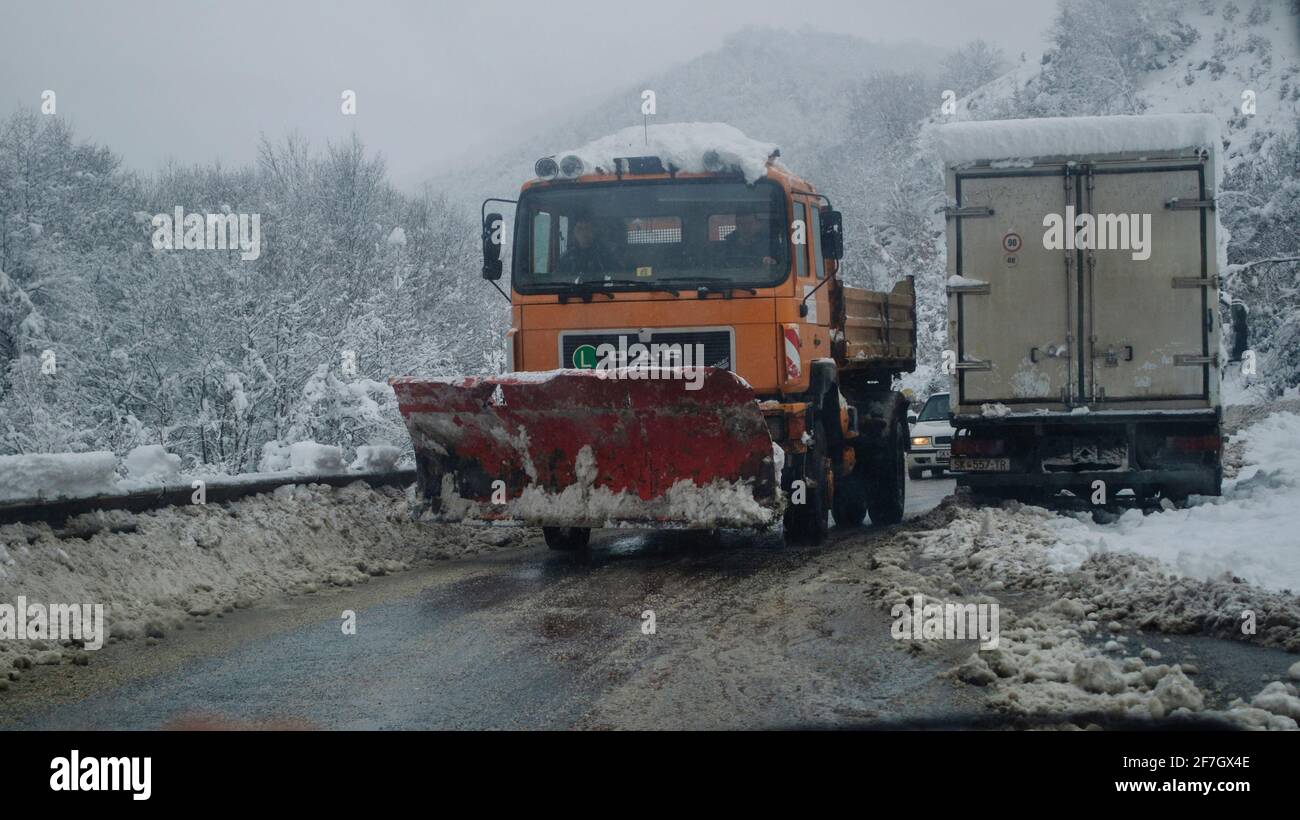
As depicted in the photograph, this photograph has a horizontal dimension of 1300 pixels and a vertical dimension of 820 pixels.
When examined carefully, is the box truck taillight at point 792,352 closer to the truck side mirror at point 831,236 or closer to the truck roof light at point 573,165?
the truck side mirror at point 831,236

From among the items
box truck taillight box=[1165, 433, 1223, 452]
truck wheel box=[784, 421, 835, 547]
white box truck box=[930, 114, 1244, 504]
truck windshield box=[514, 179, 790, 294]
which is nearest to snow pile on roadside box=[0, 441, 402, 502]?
truck windshield box=[514, 179, 790, 294]

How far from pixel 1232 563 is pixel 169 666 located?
6230 mm

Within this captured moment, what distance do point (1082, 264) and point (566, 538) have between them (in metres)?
5.36

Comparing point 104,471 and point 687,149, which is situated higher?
point 687,149

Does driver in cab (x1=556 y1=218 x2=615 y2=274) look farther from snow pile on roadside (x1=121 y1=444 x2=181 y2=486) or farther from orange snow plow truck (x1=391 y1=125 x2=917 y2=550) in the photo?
snow pile on roadside (x1=121 y1=444 x2=181 y2=486)

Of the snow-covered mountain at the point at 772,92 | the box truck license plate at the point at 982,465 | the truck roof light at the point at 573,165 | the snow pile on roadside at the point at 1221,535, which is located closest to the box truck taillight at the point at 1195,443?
the snow pile on roadside at the point at 1221,535

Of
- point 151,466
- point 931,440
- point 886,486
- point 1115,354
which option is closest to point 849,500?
point 886,486

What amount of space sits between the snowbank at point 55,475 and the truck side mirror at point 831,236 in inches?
225

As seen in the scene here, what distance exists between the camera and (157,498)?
9078mm

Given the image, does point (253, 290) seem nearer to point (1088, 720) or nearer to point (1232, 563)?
point (1232, 563)

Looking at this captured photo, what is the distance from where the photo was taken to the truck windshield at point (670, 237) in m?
9.84

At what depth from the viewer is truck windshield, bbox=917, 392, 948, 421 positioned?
2197 cm

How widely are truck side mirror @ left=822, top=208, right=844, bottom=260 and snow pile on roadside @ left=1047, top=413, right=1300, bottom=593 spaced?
287 centimetres

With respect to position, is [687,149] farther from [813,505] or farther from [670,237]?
[813,505]
